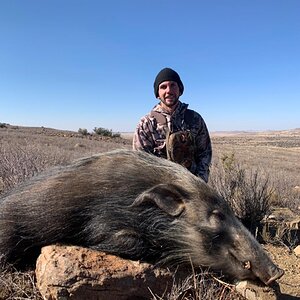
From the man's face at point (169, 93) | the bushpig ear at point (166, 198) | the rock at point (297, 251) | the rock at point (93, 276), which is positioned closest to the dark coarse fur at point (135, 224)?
the bushpig ear at point (166, 198)

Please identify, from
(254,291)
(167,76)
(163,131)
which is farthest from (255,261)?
(167,76)

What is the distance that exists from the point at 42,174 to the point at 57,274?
117cm

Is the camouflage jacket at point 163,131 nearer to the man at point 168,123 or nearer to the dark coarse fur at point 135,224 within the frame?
the man at point 168,123

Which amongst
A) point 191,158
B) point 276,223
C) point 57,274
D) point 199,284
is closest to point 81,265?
point 57,274

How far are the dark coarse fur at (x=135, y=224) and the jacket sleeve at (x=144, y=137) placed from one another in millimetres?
1968

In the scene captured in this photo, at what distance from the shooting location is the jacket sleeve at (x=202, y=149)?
5.79 m

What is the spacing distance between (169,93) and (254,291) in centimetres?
292

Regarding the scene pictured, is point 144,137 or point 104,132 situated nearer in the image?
point 144,137

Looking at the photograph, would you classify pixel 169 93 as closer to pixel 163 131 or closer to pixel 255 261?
pixel 163 131

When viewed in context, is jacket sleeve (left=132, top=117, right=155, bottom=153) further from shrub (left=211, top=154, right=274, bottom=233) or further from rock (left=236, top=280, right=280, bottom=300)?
rock (left=236, top=280, right=280, bottom=300)

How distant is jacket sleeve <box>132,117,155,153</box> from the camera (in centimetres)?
577

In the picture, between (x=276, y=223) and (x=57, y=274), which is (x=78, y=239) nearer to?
(x=57, y=274)

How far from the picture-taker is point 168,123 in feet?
18.7

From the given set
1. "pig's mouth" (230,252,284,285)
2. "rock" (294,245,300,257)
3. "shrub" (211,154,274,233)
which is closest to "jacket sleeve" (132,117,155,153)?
"shrub" (211,154,274,233)
